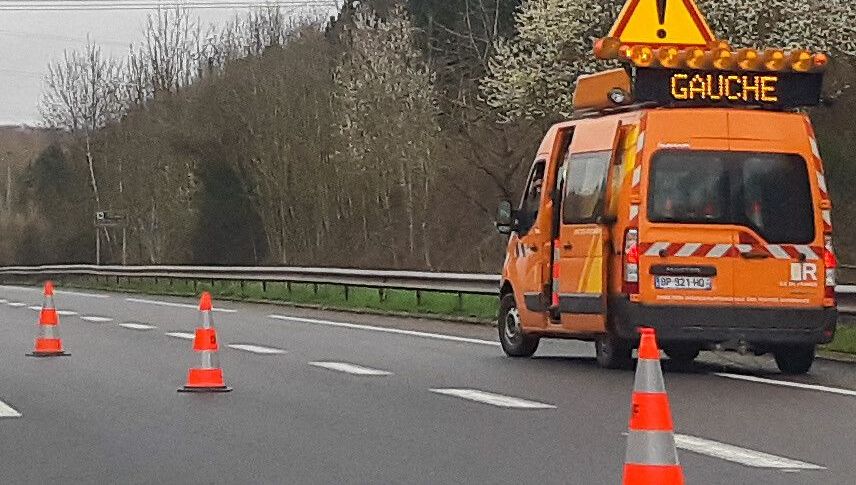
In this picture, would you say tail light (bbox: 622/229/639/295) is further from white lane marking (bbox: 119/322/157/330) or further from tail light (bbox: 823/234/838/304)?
white lane marking (bbox: 119/322/157/330)

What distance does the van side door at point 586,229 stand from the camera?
16.2 meters

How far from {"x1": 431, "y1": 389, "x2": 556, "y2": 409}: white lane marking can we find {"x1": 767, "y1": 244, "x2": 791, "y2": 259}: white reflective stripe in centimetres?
309

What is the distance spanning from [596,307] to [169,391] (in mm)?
3986

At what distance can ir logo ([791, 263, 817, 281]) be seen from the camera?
15727 mm

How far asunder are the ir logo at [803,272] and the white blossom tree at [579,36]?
72.7ft

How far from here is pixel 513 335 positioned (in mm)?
18578

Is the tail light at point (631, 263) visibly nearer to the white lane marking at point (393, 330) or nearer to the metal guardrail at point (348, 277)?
the metal guardrail at point (348, 277)

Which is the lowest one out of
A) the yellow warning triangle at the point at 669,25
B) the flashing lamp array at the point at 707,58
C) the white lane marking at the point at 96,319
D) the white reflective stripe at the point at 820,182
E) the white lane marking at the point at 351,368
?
the white lane marking at the point at 351,368

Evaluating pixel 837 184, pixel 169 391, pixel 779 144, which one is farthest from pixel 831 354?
pixel 837 184

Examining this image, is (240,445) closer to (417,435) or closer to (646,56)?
(417,435)

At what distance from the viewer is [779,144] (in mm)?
15828

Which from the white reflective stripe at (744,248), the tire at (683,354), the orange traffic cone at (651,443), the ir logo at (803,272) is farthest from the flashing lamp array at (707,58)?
the orange traffic cone at (651,443)

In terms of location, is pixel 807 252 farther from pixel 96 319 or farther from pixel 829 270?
pixel 96 319

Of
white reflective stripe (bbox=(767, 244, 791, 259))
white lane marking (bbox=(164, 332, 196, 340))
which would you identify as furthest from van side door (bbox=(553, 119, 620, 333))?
white lane marking (bbox=(164, 332, 196, 340))
